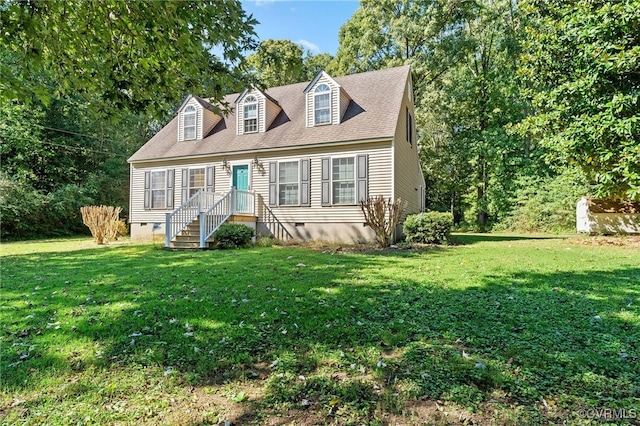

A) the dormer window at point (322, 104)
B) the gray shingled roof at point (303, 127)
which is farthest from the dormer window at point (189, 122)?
the dormer window at point (322, 104)

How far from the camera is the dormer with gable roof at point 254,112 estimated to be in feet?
46.8

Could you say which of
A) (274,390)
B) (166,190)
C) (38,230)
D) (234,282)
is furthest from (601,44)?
(38,230)

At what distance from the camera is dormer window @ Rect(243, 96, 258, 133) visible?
14.3 metres

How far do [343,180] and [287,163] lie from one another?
94.3 inches

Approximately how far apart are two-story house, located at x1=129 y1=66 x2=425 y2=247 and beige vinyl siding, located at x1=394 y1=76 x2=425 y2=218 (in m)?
0.05

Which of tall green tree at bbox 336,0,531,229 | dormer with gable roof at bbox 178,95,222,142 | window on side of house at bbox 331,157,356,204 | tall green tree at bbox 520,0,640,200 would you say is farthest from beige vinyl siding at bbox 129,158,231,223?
tall green tree at bbox 336,0,531,229

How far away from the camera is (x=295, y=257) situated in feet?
27.4

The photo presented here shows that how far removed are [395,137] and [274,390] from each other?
10.6 m

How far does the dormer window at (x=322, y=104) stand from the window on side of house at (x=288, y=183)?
6.58 ft

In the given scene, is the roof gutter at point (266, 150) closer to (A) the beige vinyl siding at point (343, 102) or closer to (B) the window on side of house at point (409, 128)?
(A) the beige vinyl siding at point (343, 102)

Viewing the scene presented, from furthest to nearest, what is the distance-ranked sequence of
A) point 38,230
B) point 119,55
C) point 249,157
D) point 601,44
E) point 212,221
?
point 38,230 → point 249,157 → point 212,221 → point 601,44 → point 119,55

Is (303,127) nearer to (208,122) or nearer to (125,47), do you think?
(208,122)

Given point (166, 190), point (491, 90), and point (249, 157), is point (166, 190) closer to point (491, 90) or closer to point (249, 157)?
point (249, 157)

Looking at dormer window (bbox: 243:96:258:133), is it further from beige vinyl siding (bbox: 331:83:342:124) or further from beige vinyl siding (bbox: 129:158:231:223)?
beige vinyl siding (bbox: 331:83:342:124)
